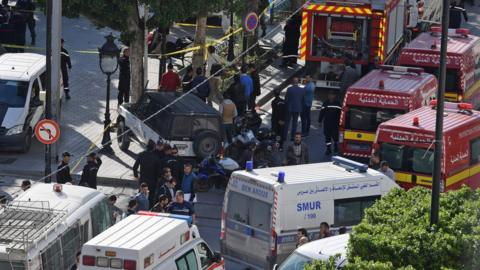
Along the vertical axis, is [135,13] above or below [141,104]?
above

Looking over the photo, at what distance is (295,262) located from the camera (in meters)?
20.0

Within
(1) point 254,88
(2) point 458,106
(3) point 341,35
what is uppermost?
(3) point 341,35

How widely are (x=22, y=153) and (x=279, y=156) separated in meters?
5.83

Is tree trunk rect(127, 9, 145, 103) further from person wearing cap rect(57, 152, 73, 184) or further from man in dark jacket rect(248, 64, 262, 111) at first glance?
person wearing cap rect(57, 152, 73, 184)

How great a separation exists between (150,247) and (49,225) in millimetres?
1853

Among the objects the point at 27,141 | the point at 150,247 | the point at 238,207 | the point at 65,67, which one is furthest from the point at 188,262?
the point at 65,67

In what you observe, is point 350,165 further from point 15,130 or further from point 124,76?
point 124,76

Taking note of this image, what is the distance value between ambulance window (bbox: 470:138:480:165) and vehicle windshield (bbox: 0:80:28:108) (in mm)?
10353

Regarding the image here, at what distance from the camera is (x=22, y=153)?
30328 mm

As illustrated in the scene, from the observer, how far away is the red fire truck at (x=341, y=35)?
116 ft

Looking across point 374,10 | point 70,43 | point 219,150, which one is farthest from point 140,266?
point 70,43

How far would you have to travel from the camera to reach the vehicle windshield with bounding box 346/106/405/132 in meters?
29.1

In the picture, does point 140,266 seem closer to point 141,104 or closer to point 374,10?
point 141,104

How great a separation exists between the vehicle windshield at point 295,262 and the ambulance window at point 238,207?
262 cm
